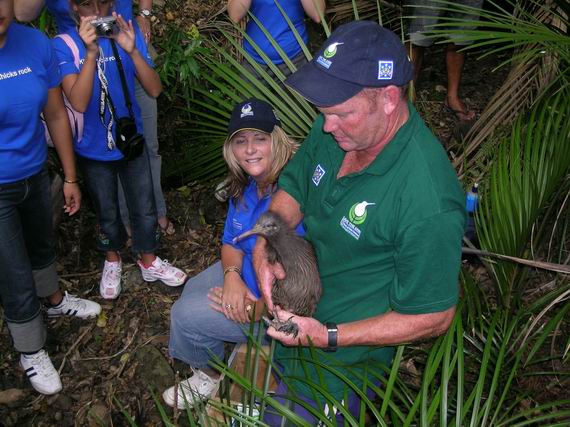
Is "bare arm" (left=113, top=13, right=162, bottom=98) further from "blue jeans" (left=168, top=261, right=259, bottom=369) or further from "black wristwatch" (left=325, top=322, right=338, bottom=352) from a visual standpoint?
"black wristwatch" (left=325, top=322, right=338, bottom=352)

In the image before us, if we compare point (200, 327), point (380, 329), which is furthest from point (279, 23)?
point (380, 329)

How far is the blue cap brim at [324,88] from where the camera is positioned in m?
1.84

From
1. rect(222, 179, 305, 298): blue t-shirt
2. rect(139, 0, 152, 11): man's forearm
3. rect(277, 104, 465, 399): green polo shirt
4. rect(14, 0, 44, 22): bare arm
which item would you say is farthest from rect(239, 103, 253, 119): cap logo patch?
rect(139, 0, 152, 11): man's forearm

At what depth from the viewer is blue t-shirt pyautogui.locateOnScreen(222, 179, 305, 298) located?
9.29ft

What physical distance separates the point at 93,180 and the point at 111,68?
27.9 inches

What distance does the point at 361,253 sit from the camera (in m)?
2.04

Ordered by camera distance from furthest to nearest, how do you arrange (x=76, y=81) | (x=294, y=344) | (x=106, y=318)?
(x=106, y=318)
(x=76, y=81)
(x=294, y=344)

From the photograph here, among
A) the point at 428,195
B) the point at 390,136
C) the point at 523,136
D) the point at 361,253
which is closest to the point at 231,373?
the point at 361,253

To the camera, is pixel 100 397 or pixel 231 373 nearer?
pixel 231 373

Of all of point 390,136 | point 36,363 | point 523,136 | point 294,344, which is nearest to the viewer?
point 390,136

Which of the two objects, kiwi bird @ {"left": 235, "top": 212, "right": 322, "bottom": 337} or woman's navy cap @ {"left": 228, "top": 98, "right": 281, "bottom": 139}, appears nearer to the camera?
kiwi bird @ {"left": 235, "top": 212, "right": 322, "bottom": 337}

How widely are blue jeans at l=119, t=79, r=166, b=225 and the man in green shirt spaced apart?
189cm

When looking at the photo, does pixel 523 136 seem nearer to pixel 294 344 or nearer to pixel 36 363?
pixel 294 344

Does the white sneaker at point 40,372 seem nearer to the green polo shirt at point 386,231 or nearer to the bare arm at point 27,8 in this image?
the green polo shirt at point 386,231
